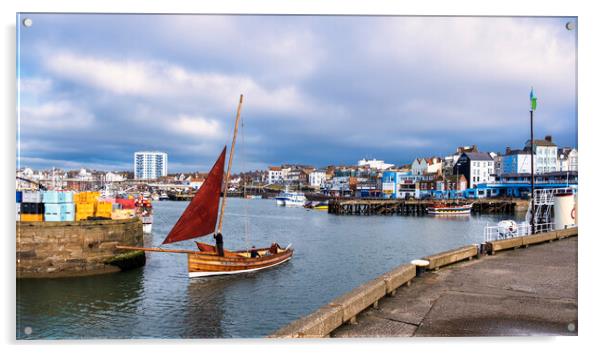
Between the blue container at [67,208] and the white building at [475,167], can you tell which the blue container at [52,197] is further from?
the white building at [475,167]

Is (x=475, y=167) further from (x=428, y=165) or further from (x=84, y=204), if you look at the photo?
(x=84, y=204)

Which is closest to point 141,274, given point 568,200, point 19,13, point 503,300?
point 19,13

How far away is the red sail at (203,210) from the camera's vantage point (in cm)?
Answer: 1373

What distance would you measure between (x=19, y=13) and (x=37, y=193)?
4.14 m

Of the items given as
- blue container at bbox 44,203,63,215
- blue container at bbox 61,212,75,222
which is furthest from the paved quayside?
blue container at bbox 61,212,75,222

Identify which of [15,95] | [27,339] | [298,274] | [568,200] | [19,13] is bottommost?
[298,274]

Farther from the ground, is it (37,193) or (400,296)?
(37,193)

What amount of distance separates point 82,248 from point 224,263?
4412mm

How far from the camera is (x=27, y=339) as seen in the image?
543 centimetres

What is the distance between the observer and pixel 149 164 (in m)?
9.48

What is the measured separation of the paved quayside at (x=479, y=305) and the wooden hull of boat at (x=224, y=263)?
28.0ft

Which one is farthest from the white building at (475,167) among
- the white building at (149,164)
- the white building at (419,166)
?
the white building at (149,164)

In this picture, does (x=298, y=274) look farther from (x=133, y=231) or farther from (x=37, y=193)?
(x=37, y=193)

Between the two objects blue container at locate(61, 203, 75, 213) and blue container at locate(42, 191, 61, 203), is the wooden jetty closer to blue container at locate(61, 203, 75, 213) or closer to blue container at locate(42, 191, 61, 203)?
blue container at locate(61, 203, 75, 213)
